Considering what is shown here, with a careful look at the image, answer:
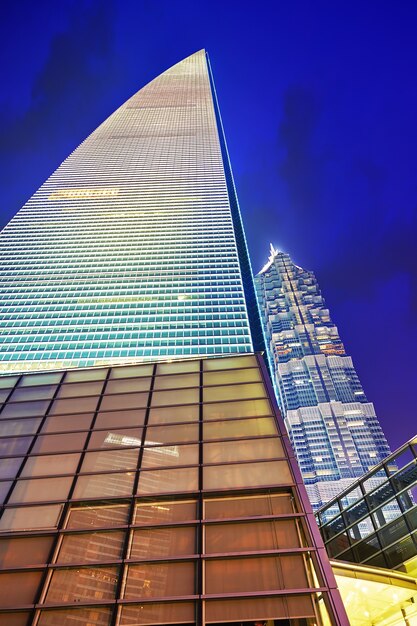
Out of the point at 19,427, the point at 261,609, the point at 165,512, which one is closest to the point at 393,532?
the point at 261,609

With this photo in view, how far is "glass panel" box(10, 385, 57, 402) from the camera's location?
23.1 meters

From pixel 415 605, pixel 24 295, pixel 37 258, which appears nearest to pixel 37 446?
pixel 415 605

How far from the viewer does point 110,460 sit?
1794 centimetres

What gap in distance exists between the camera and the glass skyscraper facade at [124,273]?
110625mm

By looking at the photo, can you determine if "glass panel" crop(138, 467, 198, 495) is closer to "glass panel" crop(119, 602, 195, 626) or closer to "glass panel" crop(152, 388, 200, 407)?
"glass panel" crop(119, 602, 195, 626)

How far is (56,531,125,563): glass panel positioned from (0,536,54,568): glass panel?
56 centimetres

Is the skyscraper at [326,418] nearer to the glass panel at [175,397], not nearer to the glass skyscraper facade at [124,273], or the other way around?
the glass skyscraper facade at [124,273]

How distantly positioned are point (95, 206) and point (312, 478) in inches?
4957

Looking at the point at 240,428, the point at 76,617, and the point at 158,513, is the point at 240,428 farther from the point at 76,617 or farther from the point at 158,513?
the point at 76,617

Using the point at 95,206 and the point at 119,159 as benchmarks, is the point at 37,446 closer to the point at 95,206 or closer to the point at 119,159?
the point at 95,206

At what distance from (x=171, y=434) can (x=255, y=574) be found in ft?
23.9

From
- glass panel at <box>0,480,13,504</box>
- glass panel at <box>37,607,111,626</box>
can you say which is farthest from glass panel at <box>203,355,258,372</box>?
glass panel at <box>37,607,111,626</box>

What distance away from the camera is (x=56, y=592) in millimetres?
13047

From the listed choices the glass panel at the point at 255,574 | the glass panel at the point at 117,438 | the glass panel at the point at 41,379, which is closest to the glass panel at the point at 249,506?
the glass panel at the point at 255,574
